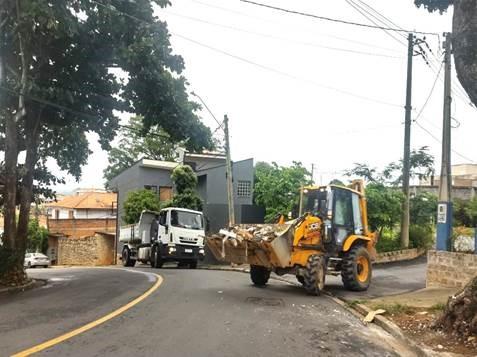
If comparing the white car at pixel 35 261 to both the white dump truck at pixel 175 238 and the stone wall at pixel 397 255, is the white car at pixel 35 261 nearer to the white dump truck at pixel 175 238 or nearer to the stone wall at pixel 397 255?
the white dump truck at pixel 175 238

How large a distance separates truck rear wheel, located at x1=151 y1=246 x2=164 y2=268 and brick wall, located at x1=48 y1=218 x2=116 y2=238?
29667mm

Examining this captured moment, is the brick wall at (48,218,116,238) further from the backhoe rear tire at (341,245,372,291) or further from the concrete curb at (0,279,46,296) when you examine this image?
the backhoe rear tire at (341,245,372,291)

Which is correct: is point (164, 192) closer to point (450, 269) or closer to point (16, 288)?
point (16, 288)

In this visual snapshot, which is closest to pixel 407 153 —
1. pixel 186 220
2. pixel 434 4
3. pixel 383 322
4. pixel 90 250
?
pixel 186 220

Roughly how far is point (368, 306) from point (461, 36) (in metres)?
6.15

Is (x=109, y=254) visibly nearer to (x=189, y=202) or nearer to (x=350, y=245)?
(x=189, y=202)

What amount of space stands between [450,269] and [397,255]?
1110 centimetres

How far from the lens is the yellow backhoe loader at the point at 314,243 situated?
46.8 feet

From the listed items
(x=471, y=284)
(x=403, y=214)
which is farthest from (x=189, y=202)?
(x=471, y=284)

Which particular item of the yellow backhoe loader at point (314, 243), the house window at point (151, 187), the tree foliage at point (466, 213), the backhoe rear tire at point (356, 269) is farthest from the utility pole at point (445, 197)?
the house window at point (151, 187)

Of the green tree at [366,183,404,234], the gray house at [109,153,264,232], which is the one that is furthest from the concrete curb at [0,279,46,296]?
the gray house at [109,153,264,232]

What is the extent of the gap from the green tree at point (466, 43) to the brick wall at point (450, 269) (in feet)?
26.3

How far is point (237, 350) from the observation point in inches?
307

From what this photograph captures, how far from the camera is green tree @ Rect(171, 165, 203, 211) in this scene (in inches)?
1340
